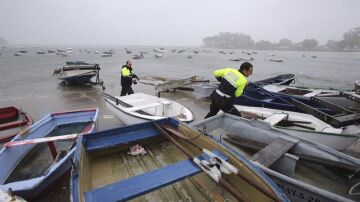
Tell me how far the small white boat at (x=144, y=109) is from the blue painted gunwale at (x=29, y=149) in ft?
2.74

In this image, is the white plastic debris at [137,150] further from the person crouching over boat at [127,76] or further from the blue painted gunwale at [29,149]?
the person crouching over boat at [127,76]

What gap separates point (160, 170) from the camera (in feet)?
9.81

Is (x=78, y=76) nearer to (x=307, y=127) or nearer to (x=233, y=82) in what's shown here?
(x=233, y=82)

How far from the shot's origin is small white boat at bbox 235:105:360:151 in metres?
4.68

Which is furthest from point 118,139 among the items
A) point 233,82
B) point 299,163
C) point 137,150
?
point 299,163

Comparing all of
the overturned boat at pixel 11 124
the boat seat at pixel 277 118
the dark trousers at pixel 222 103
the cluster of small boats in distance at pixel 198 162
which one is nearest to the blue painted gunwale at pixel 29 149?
the cluster of small boats in distance at pixel 198 162

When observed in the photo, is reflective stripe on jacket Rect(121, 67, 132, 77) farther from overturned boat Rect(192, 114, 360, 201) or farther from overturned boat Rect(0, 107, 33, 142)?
overturned boat Rect(192, 114, 360, 201)

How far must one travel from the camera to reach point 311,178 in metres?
4.05

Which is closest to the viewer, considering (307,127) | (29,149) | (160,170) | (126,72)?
(160,170)

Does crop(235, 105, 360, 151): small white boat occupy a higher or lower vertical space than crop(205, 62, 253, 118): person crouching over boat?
lower

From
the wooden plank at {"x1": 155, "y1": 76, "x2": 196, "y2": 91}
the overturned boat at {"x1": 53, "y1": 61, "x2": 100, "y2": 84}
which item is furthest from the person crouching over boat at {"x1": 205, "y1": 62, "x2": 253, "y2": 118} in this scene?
the overturned boat at {"x1": 53, "y1": 61, "x2": 100, "y2": 84}

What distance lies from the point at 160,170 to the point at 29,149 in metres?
4.50

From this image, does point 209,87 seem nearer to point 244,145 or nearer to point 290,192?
point 244,145

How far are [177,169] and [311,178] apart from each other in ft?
8.93
